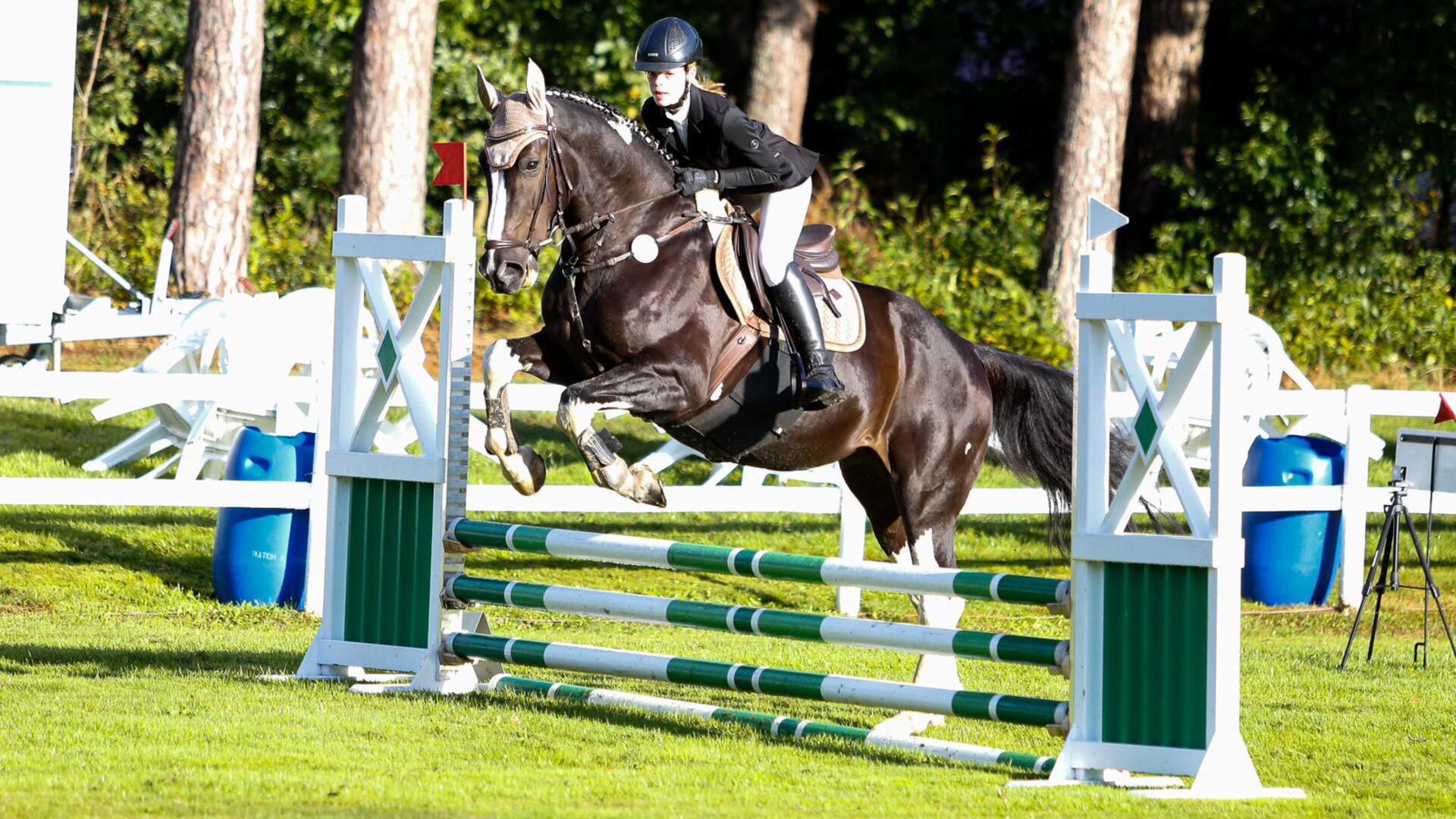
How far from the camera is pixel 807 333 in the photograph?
6340mm

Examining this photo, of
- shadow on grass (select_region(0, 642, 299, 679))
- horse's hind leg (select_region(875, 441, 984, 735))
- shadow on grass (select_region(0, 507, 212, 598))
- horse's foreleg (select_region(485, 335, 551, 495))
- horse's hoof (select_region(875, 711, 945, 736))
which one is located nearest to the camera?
horse's foreleg (select_region(485, 335, 551, 495))

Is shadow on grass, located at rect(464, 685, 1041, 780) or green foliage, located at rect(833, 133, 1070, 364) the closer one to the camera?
shadow on grass, located at rect(464, 685, 1041, 780)

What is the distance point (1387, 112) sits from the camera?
1844 centimetres

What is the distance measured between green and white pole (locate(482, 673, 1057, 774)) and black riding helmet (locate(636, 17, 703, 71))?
80.1 inches

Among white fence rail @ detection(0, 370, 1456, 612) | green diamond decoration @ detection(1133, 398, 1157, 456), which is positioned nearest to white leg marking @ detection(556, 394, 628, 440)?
green diamond decoration @ detection(1133, 398, 1157, 456)

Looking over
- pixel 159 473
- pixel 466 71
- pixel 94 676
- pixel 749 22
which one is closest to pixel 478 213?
pixel 466 71

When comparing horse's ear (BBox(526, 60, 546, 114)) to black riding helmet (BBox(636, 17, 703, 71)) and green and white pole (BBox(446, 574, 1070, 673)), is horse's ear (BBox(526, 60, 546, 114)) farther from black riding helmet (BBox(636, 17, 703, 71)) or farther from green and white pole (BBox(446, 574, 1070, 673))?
green and white pole (BBox(446, 574, 1070, 673))

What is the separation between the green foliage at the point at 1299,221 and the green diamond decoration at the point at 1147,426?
12.8 meters

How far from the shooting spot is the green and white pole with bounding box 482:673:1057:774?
554 centimetres

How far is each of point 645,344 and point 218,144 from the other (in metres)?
9.31

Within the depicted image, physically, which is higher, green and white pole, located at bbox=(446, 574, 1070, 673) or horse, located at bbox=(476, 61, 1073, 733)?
horse, located at bbox=(476, 61, 1073, 733)

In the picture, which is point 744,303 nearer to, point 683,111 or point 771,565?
point 683,111

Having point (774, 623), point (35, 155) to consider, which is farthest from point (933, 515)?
point (35, 155)

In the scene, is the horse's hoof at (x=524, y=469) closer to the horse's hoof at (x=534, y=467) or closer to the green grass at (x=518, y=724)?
the horse's hoof at (x=534, y=467)
